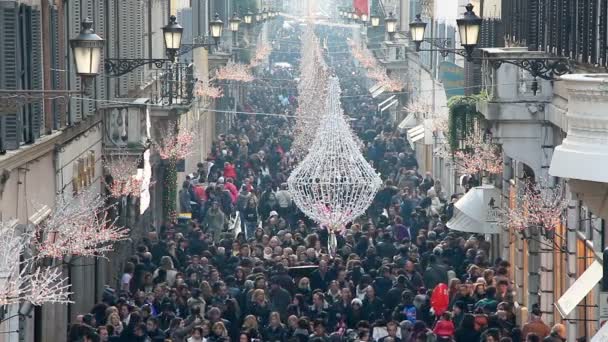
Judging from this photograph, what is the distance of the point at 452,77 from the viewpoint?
5131cm

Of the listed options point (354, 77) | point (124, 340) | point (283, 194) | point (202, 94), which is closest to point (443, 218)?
point (283, 194)

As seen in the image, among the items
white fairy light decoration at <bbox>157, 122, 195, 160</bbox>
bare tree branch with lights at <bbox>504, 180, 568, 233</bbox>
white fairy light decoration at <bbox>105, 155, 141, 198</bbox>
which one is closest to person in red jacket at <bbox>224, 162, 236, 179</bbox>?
white fairy light decoration at <bbox>157, 122, 195, 160</bbox>

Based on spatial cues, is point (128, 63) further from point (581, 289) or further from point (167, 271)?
point (581, 289)

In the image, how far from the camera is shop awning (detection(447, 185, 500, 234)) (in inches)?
1389

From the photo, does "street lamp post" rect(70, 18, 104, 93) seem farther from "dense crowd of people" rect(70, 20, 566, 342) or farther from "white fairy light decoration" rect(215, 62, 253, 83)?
"white fairy light decoration" rect(215, 62, 253, 83)

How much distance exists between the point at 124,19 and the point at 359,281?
12.8m

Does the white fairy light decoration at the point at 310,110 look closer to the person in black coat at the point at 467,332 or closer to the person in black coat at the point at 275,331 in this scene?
the person in black coat at the point at 275,331

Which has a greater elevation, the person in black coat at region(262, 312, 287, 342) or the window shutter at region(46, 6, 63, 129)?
the window shutter at region(46, 6, 63, 129)

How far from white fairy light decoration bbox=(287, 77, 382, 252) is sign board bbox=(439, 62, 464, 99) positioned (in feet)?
33.9

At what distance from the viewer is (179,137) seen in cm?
4594

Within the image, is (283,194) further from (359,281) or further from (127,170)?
(359,281)

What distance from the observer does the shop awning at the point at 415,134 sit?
2254 inches

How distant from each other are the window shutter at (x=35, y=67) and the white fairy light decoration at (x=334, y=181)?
8.72 m

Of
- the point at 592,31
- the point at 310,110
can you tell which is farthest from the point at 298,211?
the point at 310,110
